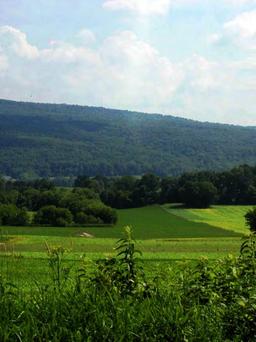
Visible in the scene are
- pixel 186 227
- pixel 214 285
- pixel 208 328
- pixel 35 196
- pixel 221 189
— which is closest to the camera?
pixel 208 328

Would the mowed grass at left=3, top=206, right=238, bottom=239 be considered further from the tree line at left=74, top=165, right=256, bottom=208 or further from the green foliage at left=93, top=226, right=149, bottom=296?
the green foliage at left=93, top=226, right=149, bottom=296

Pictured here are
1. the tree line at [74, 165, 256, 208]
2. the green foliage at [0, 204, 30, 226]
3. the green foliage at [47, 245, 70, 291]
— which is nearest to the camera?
the green foliage at [47, 245, 70, 291]

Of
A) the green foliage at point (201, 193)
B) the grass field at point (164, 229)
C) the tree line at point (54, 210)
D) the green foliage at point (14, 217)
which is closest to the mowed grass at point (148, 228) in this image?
the grass field at point (164, 229)

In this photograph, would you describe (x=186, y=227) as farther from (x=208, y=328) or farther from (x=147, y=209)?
(x=208, y=328)

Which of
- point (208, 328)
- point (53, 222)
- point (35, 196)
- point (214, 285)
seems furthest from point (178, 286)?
point (35, 196)

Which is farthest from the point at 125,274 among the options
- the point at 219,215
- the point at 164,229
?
the point at 219,215

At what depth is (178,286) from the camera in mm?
6215

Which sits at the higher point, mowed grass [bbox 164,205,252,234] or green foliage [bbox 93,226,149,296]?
green foliage [bbox 93,226,149,296]

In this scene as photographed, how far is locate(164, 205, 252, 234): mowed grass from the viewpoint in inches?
3627

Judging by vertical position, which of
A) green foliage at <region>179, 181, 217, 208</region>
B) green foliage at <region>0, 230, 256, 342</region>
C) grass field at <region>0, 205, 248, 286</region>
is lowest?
grass field at <region>0, 205, 248, 286</region>

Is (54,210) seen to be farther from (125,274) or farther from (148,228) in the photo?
(125,274)

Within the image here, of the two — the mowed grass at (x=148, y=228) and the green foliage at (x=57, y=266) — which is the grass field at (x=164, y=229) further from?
the green foliage at (x=57, y=266)

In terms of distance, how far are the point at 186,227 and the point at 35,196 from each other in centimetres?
3322

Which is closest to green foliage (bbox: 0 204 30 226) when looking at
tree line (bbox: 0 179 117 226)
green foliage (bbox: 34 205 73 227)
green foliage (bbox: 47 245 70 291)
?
tree line (bbox: 0 179 117 226)
